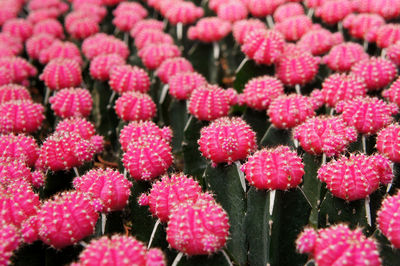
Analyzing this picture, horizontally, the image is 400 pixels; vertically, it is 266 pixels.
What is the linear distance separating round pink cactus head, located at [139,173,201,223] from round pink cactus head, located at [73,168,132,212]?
130 millimetres

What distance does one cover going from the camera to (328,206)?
189cm

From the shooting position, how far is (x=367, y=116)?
2.15 m

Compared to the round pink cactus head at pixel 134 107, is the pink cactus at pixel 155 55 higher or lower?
higher

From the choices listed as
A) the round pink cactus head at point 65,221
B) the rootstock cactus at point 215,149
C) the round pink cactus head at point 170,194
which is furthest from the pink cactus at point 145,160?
the round pink cactus head at point 65,221

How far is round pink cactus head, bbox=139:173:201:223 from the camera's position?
1.79m

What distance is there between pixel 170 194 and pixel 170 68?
140 centimetres

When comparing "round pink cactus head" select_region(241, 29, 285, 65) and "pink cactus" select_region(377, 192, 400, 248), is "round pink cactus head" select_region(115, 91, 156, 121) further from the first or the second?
"pink cactus" select_region(377, 192, 400, 248)

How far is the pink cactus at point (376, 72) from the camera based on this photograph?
259cm

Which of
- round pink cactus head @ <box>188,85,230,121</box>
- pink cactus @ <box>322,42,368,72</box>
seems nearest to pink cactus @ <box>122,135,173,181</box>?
round pink cactus head @ <box>188,85,230,121</box>

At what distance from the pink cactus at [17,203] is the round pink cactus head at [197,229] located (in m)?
0.58

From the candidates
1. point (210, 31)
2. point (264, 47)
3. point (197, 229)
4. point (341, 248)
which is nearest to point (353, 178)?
point (341, 248)

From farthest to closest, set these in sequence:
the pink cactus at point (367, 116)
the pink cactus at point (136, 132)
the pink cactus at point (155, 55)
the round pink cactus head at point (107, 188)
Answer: the pink cactus at point (155, 55), the pink cactus at point (136, 132), the pink cactus at point (367, 116), the round pink cactus head at point (107, 188)

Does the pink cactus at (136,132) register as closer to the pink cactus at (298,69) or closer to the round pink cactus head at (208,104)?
the round pink cactus head at (208,104)

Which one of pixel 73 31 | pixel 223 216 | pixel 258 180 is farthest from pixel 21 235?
pixel 73 31
